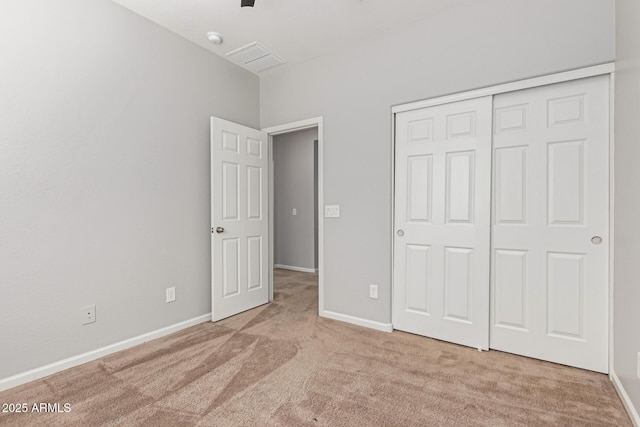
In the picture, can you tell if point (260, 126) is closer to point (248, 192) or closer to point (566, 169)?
point (248, 192)

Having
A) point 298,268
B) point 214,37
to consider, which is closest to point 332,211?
point 214,37

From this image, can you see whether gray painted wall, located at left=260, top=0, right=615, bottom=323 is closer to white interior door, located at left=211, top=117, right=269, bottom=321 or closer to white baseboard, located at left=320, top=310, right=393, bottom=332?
white baseboard, located at left=320, top=310, right=393, bottom=332

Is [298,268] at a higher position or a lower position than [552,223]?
lower

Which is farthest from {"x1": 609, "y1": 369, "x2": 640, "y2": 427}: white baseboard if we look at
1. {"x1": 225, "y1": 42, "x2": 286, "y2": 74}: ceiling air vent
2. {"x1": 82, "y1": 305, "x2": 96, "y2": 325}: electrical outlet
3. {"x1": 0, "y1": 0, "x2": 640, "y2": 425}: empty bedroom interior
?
{"x1": 225, "y1": 42, "x2": 286, "y2": 74}: ceiling air vent

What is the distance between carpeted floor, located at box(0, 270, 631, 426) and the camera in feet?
5.24

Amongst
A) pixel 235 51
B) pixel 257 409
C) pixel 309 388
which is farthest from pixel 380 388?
pixel 235 51

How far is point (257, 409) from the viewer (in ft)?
5.46

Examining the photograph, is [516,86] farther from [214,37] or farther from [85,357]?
[85,357]

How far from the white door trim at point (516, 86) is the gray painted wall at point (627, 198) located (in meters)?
0.11

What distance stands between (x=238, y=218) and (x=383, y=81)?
1933mm

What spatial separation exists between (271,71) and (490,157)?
2467mm

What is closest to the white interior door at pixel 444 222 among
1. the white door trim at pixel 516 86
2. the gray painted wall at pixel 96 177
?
the white door trim at pixel 516 86

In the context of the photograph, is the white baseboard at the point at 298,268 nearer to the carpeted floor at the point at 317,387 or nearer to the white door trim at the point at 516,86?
the carpeted floor at the point at 317,387

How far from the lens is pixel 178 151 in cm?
279
